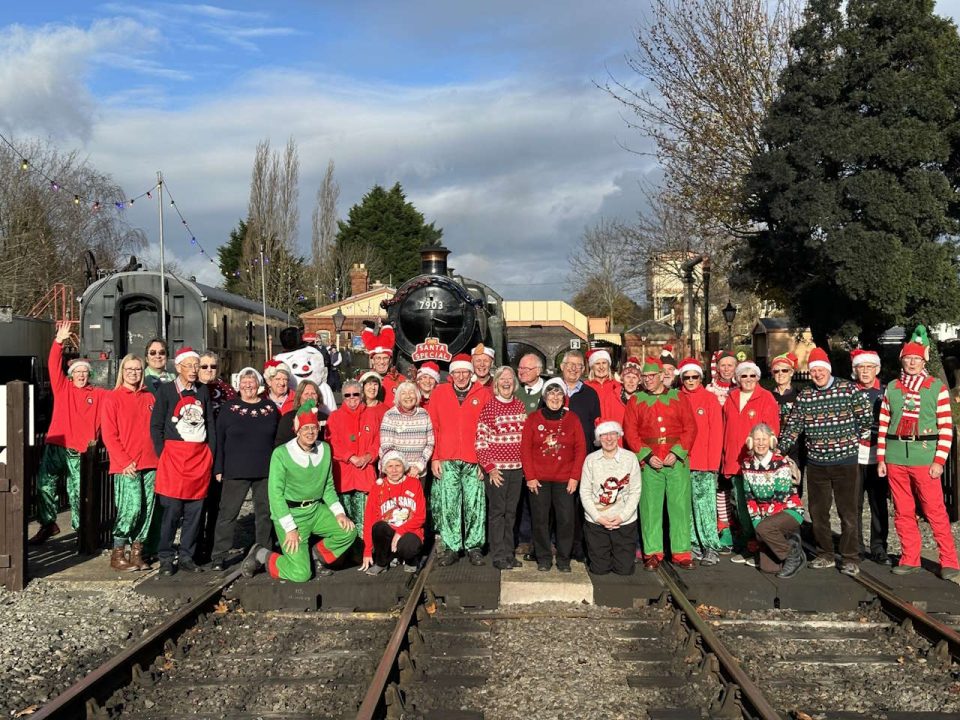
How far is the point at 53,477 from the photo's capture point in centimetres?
946

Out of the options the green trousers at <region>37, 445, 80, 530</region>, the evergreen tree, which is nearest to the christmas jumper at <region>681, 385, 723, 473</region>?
the green trousers at <region>37, 445, 80, 530</region>

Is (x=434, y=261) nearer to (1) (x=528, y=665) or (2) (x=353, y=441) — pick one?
(2) (x=353, y=441)

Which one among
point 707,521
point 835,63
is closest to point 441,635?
point 707,521

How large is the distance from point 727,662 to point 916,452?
3.09m

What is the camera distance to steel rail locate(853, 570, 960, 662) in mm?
6035

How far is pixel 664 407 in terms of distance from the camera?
7.90 meters

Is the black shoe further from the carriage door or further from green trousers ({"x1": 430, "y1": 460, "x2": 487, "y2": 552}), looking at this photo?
the carriage door

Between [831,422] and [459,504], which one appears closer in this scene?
[831,422]

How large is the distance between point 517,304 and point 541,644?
160ft

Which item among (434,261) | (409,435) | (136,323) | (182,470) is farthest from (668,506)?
(136,323)

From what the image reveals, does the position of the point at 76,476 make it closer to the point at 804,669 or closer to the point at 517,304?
the point at 804,669

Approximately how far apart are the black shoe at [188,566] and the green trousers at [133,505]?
0.53 metres

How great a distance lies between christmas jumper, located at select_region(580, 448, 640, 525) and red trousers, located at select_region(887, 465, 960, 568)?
2.11 m

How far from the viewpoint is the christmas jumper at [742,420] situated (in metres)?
8.20
